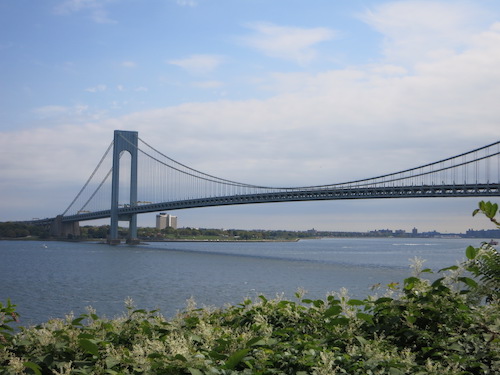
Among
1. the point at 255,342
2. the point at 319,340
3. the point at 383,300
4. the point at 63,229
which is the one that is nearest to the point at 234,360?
the point at 255,342

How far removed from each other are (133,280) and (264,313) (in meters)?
27.0

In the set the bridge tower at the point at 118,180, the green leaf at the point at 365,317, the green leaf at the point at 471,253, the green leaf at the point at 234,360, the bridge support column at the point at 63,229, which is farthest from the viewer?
the bridge support column at the point at 63,229

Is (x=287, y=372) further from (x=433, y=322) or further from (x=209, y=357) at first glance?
(x=433, y=322)

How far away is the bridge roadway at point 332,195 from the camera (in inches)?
1540

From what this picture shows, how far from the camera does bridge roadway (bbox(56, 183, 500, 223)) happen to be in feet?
128

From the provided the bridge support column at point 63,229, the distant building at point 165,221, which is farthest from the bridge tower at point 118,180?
the distant building at point 165,221

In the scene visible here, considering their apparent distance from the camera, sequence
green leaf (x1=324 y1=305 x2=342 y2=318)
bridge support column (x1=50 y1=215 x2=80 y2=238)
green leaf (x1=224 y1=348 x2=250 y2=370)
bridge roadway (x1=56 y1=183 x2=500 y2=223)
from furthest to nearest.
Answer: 1. bridge support column (x1=50 y1=215 x2=80 y2=238)
2. bridge roadway (x1=56 y1=183 x2=500 y2=223)
3. green leaf (x1=324 y1=305 x2=342 y2=318)
4. green leaf (x1=224 y1=348 x2=250 y2=370)

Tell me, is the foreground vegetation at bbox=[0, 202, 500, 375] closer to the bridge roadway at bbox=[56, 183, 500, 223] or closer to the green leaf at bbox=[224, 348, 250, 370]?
the green leaf at bbox=[224, 348, 250, 370]

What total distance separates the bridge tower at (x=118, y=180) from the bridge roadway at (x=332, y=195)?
195 cm

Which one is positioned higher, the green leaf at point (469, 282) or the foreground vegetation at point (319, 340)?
the green leaf at point (469, 282)

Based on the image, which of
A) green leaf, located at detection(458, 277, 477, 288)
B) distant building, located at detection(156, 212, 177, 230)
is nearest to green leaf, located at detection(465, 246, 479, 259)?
green leaf, located at detection(458, 277, 477, 288)

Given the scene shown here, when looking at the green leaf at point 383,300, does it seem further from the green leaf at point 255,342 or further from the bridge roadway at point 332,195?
the bridge roadway at point 332,195

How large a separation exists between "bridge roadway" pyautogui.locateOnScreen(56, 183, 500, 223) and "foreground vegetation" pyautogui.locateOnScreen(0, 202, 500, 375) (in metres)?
37.3

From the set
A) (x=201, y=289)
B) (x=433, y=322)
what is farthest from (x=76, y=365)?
(x=201, y=289)
